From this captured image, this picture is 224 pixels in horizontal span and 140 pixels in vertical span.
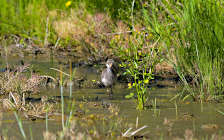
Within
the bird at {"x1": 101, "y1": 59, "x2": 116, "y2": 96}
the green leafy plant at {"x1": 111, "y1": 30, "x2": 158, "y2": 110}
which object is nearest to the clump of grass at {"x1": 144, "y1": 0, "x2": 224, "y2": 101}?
the green leafy plant at {"x1": 111, "y1": 30, "x2": 158, "y2": 110}

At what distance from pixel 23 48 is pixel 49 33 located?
0.98m

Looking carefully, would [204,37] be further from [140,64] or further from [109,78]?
[109,78]

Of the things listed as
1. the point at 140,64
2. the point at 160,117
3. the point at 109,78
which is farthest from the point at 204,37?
the point at 109,78

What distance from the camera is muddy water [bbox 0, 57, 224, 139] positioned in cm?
512

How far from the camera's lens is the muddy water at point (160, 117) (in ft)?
16.8

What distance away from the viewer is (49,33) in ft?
43.8

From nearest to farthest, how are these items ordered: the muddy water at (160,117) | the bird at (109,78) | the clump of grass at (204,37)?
the muddy water at (160,117), the clump of grass at (204,37), the bird at (109,78)

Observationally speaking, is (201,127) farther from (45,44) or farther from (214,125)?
(45,44)

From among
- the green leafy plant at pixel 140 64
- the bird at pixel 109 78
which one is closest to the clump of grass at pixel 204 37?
the green leafy plant at pixel 140 64

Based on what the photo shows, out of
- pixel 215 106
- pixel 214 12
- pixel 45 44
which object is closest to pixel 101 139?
pixel 215 106

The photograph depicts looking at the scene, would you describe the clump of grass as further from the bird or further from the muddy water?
the bird

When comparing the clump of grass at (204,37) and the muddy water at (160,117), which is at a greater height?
the clump of grass at (204,37)

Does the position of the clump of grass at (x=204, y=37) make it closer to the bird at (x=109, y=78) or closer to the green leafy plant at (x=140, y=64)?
the green leafy plant at (x=140, y=64)

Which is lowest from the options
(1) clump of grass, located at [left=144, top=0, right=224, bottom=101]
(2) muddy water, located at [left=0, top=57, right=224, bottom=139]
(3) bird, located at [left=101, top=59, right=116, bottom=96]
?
(2) muddy water, located at [left=0, top=57, right=224, bottom=139]
